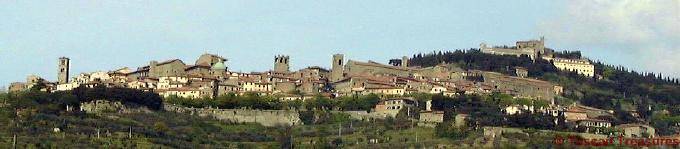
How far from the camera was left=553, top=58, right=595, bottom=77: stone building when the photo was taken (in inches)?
3743

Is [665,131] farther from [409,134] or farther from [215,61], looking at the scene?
[215,61]

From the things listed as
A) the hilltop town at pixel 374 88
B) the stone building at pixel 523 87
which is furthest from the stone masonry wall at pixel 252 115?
the stone building at pixel 523 87

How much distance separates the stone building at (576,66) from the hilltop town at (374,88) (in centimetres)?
573

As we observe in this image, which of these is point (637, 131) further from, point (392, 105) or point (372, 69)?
point (372, 69)

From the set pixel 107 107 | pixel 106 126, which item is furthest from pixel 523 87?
pixel 106 126

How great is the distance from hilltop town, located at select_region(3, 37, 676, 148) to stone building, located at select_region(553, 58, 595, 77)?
5.73 meters

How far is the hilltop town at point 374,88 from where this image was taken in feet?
223

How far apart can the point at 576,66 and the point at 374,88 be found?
23.9m

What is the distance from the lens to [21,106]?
6619 centimetres

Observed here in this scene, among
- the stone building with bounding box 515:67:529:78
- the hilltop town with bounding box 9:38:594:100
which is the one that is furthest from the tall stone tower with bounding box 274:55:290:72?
the stone building with bounding box 515:67:529:78

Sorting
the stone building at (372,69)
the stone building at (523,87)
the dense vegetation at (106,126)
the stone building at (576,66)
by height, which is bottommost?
the dense vegetation at (106,126)

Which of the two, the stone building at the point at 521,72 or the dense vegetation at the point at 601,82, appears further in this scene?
the stone building at the point at 521,72

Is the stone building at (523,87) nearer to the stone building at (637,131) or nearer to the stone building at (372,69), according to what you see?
the stone building at (372,69)

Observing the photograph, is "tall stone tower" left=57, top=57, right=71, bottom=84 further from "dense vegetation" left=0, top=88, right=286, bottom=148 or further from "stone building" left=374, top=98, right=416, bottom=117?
"stone building" left=374, top=98, right=416, bottom=117
